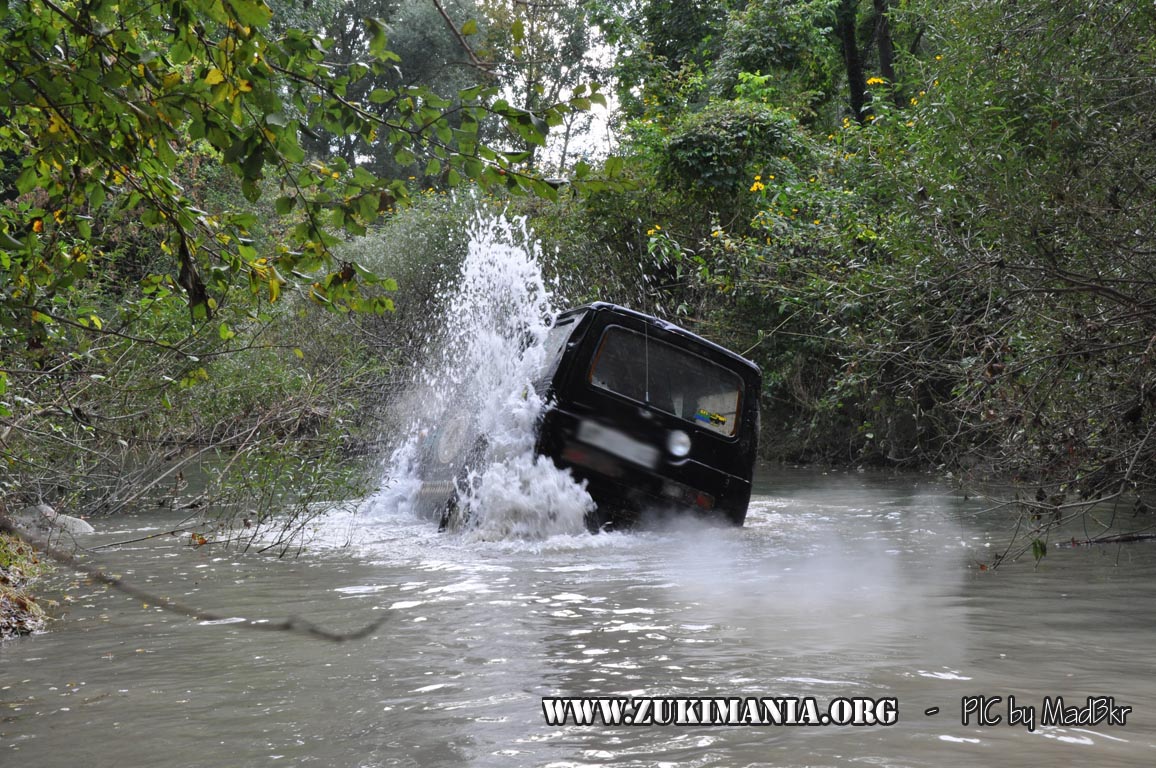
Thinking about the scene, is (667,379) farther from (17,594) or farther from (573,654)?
(17,594)

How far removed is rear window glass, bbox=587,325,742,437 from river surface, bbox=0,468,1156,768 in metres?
1.14

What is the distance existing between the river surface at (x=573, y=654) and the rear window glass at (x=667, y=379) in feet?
3.73

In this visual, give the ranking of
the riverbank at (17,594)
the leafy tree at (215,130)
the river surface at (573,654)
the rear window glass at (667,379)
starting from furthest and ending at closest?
the rear window glass at (667,379) < the riverbank at (17,594) < the river surface at (573,654) < the leafy tree at (215,130)

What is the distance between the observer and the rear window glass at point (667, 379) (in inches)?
369

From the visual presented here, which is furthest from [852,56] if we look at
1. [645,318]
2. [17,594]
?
[17,594]

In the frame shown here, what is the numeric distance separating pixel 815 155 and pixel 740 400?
9.83 metres

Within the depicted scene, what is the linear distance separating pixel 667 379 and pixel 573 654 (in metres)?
4.62

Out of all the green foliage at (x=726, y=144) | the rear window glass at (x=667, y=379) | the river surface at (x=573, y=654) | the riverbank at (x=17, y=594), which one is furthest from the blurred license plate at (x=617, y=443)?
the green foliage at (x=726, y=144)

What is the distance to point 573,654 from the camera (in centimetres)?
527

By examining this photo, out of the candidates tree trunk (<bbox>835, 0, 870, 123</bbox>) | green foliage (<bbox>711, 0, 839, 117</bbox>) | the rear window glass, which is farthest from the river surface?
tree trunk (<bbox>835, 0, 870, 123</bbox>)

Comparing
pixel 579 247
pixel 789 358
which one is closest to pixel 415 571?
pixel 789 358

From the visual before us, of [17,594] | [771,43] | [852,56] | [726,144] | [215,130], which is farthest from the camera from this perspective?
[852,56]

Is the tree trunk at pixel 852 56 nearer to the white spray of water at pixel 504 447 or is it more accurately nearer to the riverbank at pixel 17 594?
the white spray of water at pixel 504 447

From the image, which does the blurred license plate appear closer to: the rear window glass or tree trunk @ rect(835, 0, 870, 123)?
the rear window glass
